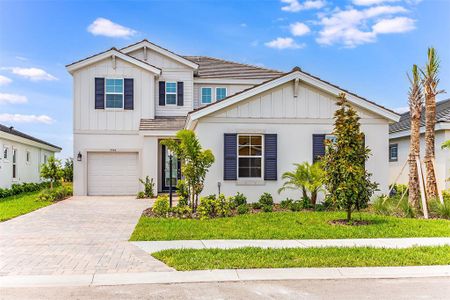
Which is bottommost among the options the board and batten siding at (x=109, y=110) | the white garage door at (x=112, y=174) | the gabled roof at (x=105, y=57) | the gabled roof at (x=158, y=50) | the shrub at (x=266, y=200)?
the shrub at (x=266, y=200)

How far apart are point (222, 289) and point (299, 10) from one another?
26.9 feet

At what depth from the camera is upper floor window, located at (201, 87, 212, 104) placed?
24281mm

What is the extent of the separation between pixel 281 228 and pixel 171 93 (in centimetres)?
1380

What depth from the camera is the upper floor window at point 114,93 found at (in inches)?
846

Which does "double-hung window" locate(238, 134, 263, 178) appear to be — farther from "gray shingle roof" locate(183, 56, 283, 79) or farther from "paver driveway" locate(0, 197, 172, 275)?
"gray shingle roof" locate(183, 56, 283, 79)

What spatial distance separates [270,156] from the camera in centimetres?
1592

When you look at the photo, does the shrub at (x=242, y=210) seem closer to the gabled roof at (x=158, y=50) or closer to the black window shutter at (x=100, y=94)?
the black window shutter at (x=100, y=94)

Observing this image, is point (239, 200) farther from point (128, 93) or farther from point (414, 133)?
point (128, 93)

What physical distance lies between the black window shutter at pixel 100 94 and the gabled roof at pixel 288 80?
7.02 m

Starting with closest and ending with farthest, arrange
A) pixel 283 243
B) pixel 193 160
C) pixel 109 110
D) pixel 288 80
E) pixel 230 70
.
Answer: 1. pixel 283 243
2. pixel 193 160
3. pixel 288 80
4. pixel 109 110
5. pixel 230 70

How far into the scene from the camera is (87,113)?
841 inches

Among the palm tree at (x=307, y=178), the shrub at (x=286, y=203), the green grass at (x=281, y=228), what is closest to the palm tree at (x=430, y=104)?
the green grass at (x=281, y=228)

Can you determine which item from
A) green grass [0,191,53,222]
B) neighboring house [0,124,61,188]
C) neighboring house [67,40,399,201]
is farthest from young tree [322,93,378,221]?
neighboring house [0,124,61,188]

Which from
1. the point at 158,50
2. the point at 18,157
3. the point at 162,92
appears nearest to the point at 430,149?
the point at 162,92
